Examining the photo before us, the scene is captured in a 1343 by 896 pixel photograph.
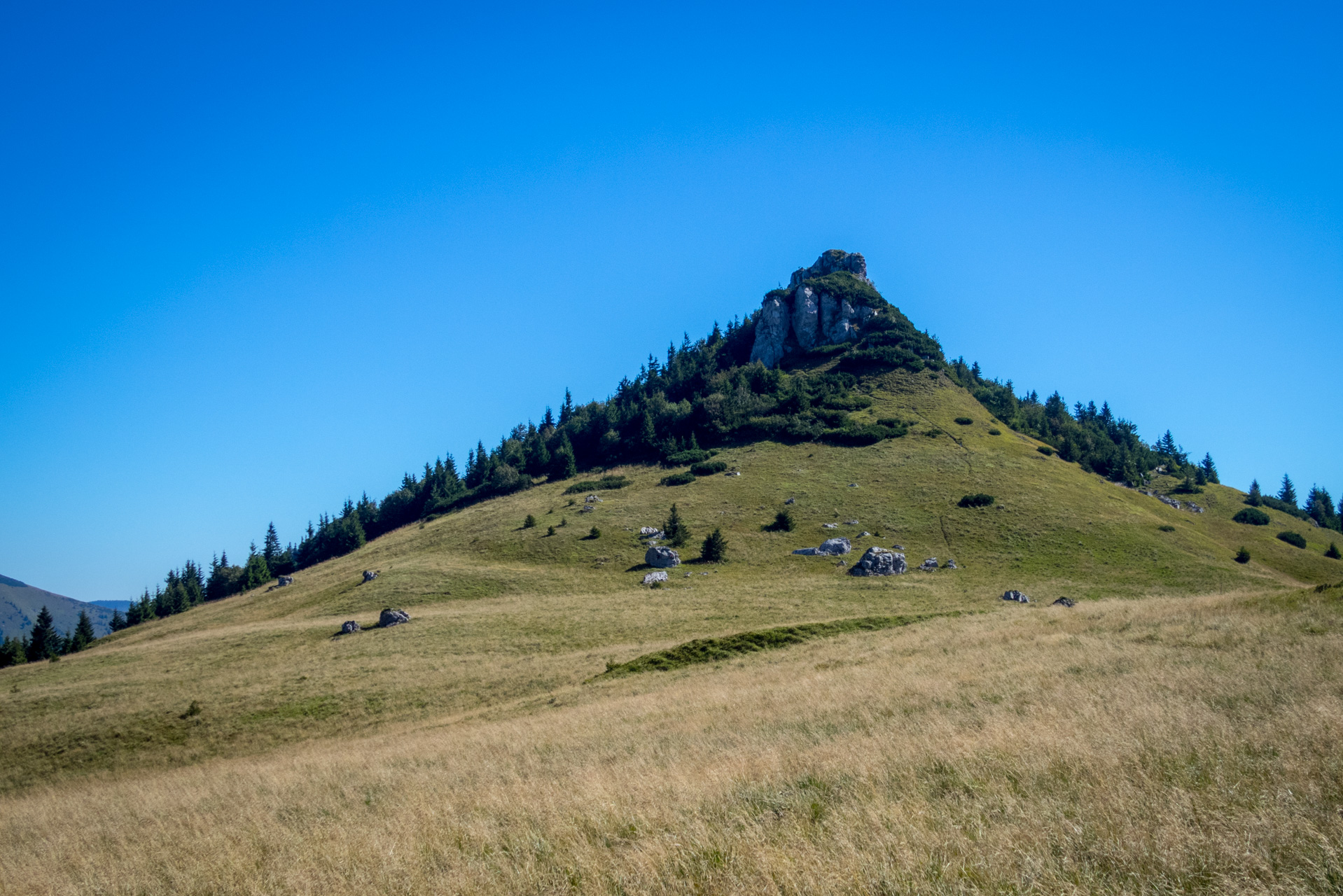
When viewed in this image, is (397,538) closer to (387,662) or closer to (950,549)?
(387,662)

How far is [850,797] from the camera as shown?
24.9 ft

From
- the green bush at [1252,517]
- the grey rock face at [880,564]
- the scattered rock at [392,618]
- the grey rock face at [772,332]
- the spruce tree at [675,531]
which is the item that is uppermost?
the grey rock face at [772,332]

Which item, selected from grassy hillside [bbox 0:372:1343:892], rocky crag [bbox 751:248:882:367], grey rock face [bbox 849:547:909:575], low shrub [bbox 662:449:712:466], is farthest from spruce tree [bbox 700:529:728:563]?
rocky crag [bbox 751:248:882:367]

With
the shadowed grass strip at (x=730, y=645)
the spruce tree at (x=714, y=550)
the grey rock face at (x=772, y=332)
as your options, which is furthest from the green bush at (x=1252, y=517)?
the grey rock face at (x=772, y=332)

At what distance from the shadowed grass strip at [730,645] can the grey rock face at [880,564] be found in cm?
2275

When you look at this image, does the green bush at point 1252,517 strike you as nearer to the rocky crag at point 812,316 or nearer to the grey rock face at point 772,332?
the rocky crag at point 812,316

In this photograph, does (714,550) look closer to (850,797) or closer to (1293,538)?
(850,797)

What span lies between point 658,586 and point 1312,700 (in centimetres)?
4919

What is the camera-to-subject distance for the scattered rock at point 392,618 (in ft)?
157

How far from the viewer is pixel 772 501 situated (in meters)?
77.2

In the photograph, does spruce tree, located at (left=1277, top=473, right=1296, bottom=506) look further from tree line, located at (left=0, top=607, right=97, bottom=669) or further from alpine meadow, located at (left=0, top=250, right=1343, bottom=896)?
tree line, located at (left=0, top=607, right=97, bottom=669)

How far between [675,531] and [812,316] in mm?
89635

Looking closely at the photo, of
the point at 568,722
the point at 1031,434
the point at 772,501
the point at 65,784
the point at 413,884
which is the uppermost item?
the point at 1031,434

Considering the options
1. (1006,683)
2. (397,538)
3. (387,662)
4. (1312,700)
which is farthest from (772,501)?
(1312,700)
